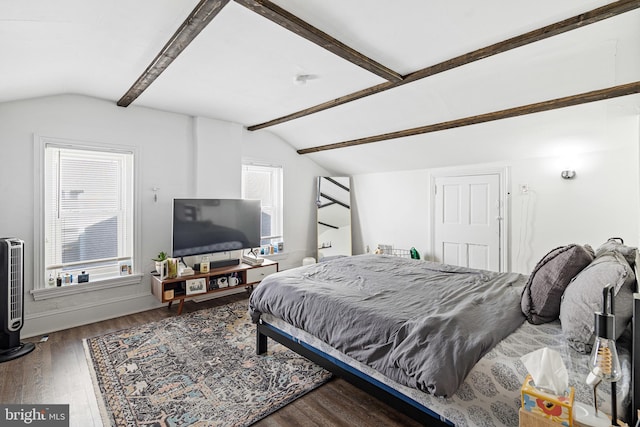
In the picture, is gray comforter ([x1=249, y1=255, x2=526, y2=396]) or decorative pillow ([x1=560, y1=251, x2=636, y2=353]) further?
gray comforter ([x1=249, y1=255, x2=526, y2=396])

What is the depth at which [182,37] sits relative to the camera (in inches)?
83.9

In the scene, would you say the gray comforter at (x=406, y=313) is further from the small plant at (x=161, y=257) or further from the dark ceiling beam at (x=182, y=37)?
the dark ceiling beam at (x=182, y=37)

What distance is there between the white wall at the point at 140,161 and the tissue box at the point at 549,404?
401 centimetres

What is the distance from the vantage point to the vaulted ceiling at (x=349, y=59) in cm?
192

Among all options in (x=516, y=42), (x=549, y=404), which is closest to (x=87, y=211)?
(x=549, y=404)

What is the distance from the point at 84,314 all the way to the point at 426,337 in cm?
368

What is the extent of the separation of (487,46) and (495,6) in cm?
53

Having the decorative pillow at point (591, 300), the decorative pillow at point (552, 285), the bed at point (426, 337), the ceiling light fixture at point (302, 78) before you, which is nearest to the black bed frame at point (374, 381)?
the bed at point (426, 337)

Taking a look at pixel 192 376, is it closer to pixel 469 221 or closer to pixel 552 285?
pixel 552 285

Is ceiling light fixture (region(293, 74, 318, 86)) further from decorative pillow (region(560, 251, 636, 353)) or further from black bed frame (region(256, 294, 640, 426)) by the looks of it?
decorative pillow (region(560, 251, 636, 353))

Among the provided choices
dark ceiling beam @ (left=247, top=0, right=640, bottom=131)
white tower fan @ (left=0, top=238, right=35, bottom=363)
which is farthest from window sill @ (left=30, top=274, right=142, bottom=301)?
dark ceiling beam @ (left=247, top=0, right=640, bottom=131)

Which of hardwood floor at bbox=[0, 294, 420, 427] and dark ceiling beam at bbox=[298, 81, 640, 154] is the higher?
dark ceiling beam at bbox=[298, 81, 640, 154]

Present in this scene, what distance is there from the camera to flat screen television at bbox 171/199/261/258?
377 centimetres

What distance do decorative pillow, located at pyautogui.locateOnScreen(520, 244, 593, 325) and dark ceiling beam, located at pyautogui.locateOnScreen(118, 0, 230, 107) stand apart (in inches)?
96.5
